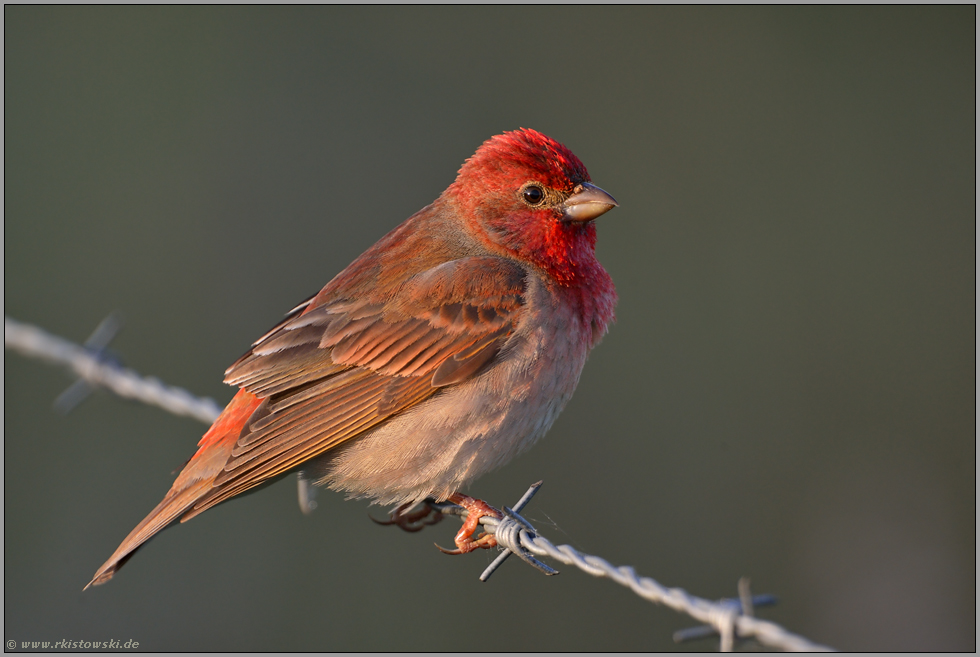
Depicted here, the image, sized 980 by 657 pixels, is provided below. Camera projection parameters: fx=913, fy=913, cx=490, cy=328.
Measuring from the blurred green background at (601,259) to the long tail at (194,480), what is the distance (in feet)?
7.33

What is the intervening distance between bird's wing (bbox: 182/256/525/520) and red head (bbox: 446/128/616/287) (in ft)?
0.66

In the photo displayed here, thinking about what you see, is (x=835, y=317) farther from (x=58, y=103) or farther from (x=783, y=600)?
(x=58, y=103)

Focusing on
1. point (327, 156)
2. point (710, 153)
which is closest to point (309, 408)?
point (327, 156)

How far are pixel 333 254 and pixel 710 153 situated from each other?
143 inches

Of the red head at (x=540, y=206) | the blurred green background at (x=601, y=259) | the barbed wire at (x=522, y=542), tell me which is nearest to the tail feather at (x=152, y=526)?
the barbed wire at (x=522, y=542)

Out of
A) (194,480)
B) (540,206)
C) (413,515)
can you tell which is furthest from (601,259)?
(194,480)

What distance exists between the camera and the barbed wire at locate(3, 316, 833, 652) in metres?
2.30

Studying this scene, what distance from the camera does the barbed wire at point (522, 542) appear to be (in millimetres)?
2297

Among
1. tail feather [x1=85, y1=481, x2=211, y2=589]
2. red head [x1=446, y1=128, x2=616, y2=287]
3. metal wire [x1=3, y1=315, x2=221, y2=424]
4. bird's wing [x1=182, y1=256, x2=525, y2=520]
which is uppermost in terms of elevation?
red head [x1=446, y1=128, x2=616, y2=287]

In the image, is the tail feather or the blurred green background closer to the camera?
the tail feather

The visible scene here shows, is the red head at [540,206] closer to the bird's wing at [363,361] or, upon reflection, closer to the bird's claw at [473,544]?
the bird's wing at [363,361]

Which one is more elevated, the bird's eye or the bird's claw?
the bird's eye

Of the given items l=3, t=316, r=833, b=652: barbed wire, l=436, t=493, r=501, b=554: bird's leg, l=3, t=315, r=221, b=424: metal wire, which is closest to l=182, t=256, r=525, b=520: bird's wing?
l=3, t=315, r=221, b=424: metal wire

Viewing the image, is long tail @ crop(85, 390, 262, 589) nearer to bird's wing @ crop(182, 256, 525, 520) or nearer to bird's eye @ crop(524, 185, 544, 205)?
bird's wing @ crop(182, 256, 525, 520)
